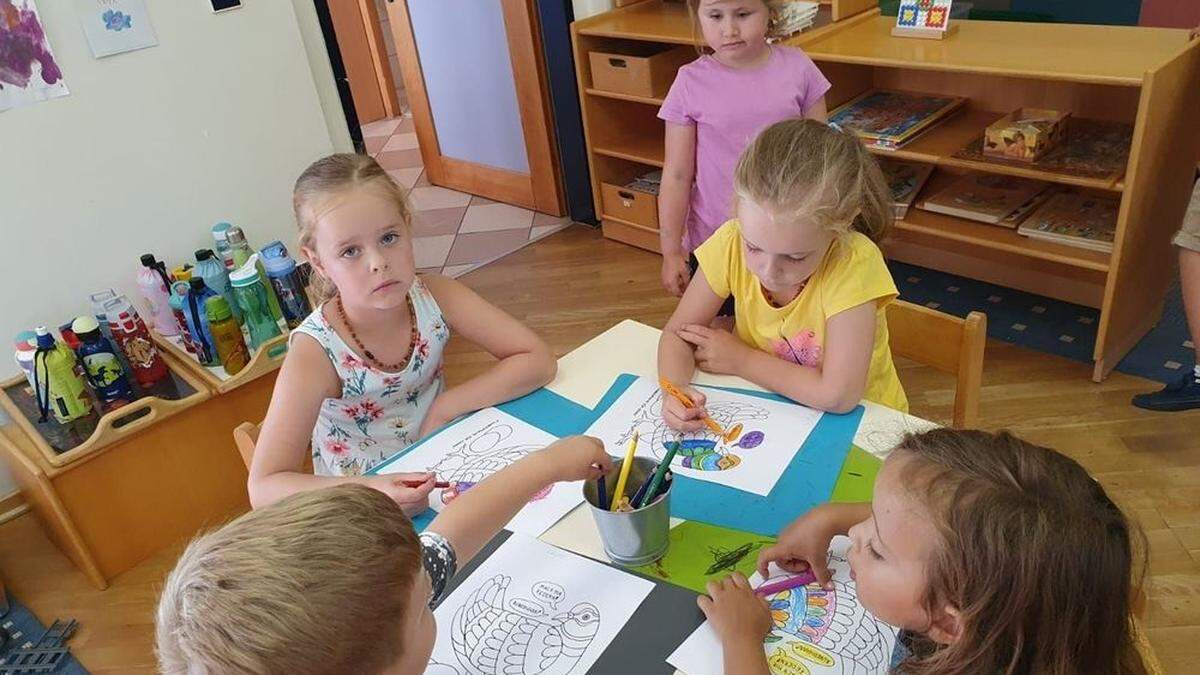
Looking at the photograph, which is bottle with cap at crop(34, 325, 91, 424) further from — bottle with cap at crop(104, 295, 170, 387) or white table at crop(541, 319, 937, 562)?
white table at crop(541, 319, 937, 562)

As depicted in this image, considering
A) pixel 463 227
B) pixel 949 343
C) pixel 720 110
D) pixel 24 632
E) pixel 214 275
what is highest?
pixel 720 110

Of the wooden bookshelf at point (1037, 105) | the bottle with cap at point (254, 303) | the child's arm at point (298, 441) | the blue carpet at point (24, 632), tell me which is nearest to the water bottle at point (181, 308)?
the bottle with cap at point (254, 303)

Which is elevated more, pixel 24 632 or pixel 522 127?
pixel 522 127

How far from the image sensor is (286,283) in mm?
2271

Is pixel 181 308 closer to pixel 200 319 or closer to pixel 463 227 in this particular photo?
pixel 200 319

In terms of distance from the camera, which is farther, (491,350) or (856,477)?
(491,350)

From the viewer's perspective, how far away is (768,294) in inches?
53.9

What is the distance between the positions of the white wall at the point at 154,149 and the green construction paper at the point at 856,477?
201 centimetres

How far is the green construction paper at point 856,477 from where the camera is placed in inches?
40.3

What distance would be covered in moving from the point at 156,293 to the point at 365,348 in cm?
124

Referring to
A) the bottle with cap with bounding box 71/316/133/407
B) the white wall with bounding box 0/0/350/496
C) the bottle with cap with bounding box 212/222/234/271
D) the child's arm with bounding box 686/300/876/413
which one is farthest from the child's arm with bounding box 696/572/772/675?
the white wall with bounding box 0/0/350/496

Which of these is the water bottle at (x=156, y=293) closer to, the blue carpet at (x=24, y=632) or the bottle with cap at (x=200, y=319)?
the bottle with cap at (x=200, y=319)

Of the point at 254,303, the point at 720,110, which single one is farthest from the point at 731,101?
the point at 254,303

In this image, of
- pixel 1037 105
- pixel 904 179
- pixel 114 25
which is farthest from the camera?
pixel 904 179
